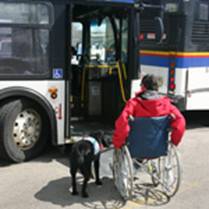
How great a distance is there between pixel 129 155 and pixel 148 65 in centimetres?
468

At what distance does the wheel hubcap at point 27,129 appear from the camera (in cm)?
618

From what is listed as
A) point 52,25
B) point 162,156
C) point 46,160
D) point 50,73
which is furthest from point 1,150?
point 162,156

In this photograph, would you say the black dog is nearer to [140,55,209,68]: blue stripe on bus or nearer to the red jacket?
the red jacket

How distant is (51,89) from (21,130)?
703 millimetres

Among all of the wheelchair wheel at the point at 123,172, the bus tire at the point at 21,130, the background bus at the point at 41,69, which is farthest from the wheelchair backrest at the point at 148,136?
the bus tire at the point at 21,130

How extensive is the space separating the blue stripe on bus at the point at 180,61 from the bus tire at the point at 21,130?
3.17 metres

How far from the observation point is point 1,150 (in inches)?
239

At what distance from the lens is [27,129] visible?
247 inches

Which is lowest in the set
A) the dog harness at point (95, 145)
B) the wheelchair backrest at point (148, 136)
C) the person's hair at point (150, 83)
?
the dog harness at point (95, 145)

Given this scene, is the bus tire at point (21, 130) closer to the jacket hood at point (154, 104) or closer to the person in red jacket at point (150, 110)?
the person in red jacket at point (150, 110)

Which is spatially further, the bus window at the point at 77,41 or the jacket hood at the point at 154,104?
the bus window at the point at 77,41

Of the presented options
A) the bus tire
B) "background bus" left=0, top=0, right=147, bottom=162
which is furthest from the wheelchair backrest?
the bus tire

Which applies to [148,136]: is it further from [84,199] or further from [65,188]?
[65,188]

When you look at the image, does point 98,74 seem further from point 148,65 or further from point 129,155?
point 129,155
